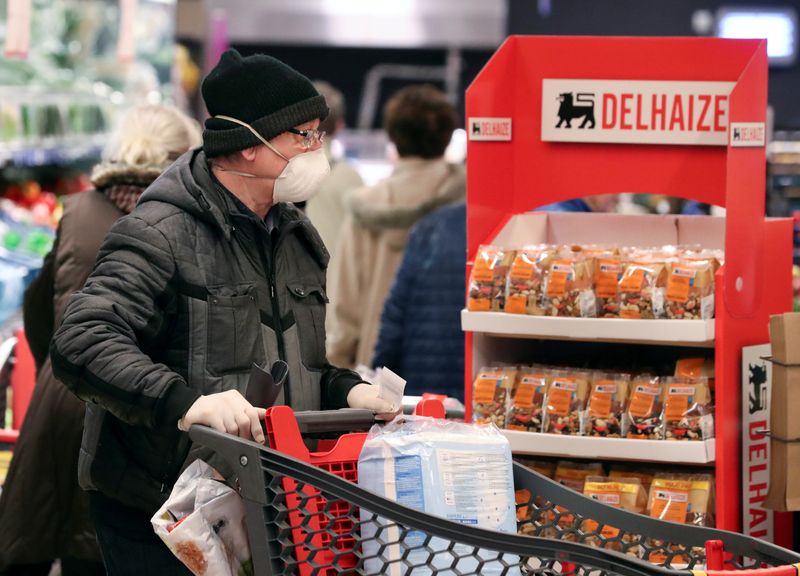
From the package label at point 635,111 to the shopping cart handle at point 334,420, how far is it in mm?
1490

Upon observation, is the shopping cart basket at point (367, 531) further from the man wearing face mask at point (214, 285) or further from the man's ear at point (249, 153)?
the man's ear at point (249, 153)

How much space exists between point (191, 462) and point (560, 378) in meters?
1.19

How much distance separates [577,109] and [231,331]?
Answer: 1480mm

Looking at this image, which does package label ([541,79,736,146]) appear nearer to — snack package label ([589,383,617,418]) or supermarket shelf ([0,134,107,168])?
snack package label ([589,383,617,418])

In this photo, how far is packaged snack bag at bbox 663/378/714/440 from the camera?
334cm

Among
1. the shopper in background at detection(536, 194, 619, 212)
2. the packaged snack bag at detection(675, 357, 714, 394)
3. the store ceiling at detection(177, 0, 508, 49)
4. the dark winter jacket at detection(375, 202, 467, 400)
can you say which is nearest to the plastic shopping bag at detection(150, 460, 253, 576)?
the packaged snack bag at detection(675, 357, 714, 394)

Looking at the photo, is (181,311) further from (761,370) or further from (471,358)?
(761,370)

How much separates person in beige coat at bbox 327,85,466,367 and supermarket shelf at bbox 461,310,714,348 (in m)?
2.45

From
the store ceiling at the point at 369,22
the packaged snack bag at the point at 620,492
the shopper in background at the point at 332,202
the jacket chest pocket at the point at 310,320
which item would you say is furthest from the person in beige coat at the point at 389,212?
the store ceiling at the point at 369,22

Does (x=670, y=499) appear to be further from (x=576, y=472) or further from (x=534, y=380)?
(x=534, y=380)

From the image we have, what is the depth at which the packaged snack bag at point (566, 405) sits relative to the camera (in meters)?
3.44

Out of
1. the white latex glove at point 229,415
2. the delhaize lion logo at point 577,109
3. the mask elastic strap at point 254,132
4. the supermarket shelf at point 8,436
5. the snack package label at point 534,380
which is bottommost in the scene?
→ the supermarket shelf at point 8,436

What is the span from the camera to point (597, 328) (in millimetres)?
3365

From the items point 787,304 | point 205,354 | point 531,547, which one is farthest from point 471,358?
point 531,547
